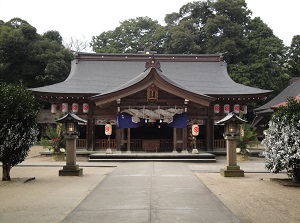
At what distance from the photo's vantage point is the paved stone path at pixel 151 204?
23.3 feet

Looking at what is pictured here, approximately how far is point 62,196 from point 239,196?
4.86 m

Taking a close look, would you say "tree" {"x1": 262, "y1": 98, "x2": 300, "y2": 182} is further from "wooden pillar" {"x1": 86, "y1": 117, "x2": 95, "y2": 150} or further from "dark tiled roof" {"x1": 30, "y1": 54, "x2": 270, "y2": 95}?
"wooden pillar" {"x1": 86, "y1": 117, "x2": 95, "y2": 150}

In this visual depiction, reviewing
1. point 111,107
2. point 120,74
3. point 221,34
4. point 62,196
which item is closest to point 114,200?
point 62,196

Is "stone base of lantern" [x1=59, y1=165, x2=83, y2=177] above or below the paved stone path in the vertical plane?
above

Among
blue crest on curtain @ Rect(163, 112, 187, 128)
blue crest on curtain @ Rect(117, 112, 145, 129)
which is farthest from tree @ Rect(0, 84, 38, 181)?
blue crest on curtain @ Rect(163, 112, 187, 128)

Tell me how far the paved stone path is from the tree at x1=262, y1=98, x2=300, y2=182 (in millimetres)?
2678

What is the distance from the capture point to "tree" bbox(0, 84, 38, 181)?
12.3 metres

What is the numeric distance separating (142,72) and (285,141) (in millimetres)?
16389

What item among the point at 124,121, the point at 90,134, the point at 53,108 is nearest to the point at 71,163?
the point at 124,121

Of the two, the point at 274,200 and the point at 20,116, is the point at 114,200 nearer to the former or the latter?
the point at 274,200

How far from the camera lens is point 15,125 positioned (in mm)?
12422

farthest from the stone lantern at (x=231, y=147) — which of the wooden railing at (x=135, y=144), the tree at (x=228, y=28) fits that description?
the tree at (x=228, y=28)

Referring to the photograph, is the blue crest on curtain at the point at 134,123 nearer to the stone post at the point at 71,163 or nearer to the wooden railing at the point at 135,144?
the wooden railing at the point at 135,144

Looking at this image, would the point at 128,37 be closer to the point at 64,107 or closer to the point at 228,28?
the point at 228,28
